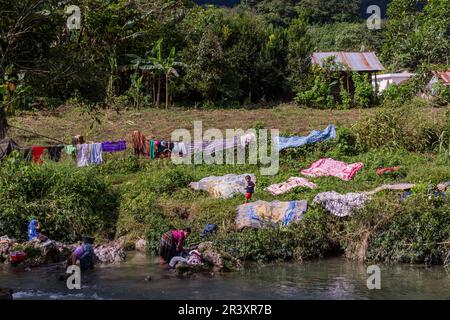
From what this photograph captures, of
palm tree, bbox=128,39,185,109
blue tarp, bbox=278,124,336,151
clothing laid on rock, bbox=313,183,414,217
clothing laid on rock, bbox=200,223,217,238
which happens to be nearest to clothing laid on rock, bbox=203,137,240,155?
blue tarp, bbox=278,124,336,151

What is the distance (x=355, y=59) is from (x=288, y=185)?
17.6 meters

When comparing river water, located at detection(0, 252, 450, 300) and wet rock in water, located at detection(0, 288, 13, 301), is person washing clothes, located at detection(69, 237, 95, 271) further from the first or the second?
wet rock in water, located at detection(0, 288, 13, 301)

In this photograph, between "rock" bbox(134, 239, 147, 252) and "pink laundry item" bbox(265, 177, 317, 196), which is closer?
"rock" bbox(134, 239, 147, 252)

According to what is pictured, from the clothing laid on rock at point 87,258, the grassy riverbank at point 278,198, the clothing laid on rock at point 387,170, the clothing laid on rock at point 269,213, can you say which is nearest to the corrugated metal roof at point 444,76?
the grassy riverbank at point 278,198

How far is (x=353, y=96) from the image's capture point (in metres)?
31.9

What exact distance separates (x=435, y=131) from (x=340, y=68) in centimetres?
1120

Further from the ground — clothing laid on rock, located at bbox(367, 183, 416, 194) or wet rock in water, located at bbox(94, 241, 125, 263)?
clothing laid on rock, located at bbox(367, 183, 416, 194)

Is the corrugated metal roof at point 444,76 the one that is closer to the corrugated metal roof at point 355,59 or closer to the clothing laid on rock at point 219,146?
the corrugated metal roof at point 355,59

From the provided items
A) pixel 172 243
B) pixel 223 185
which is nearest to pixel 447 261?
pixel 172 243

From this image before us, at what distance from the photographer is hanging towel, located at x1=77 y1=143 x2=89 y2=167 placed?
21.6 metres

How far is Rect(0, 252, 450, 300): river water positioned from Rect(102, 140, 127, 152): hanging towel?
7017 millimetres

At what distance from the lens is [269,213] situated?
54.2ft

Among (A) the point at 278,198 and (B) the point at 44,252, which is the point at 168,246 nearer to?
(B) the point at 44,252
